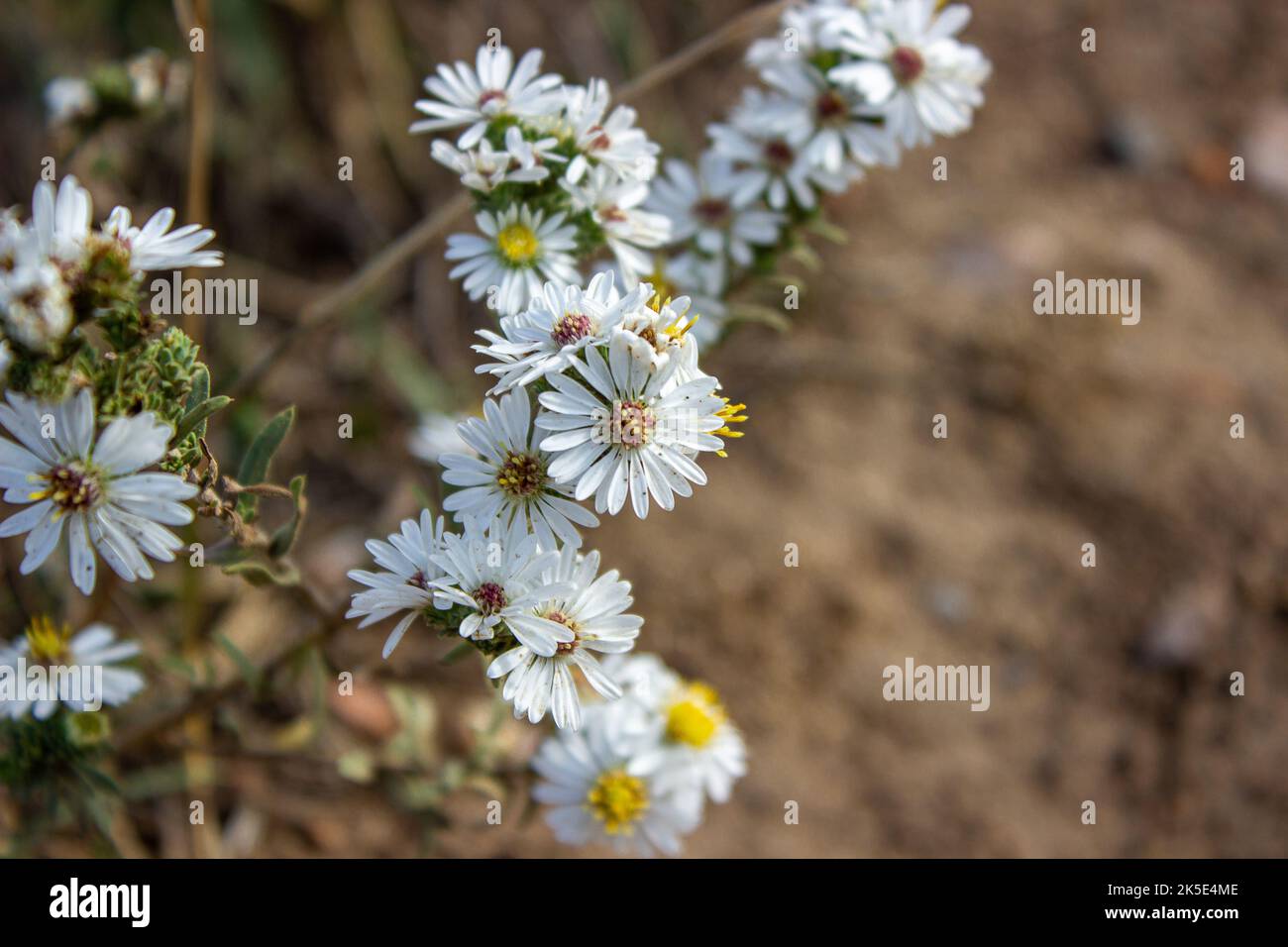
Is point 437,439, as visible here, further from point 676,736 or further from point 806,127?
point 806,127

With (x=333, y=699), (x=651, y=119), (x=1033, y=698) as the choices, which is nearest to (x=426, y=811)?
(x=333, y=699)

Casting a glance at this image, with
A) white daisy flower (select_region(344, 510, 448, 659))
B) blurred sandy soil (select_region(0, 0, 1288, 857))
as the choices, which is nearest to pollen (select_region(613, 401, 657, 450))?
white daisy flower (select_region(344, 510, 448, 659))

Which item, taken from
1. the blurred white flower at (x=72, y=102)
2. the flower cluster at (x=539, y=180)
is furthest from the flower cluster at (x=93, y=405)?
the blurred white flower at (x=72, y=102)

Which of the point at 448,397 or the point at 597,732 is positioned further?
the point at 448,397

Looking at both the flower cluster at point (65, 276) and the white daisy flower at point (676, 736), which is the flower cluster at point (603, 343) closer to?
the white daisy flower at point (676, 736)

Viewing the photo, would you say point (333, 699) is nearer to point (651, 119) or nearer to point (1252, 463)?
point (651, 119)

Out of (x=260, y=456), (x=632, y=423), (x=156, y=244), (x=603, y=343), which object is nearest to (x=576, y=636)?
(x=632, y=423)
